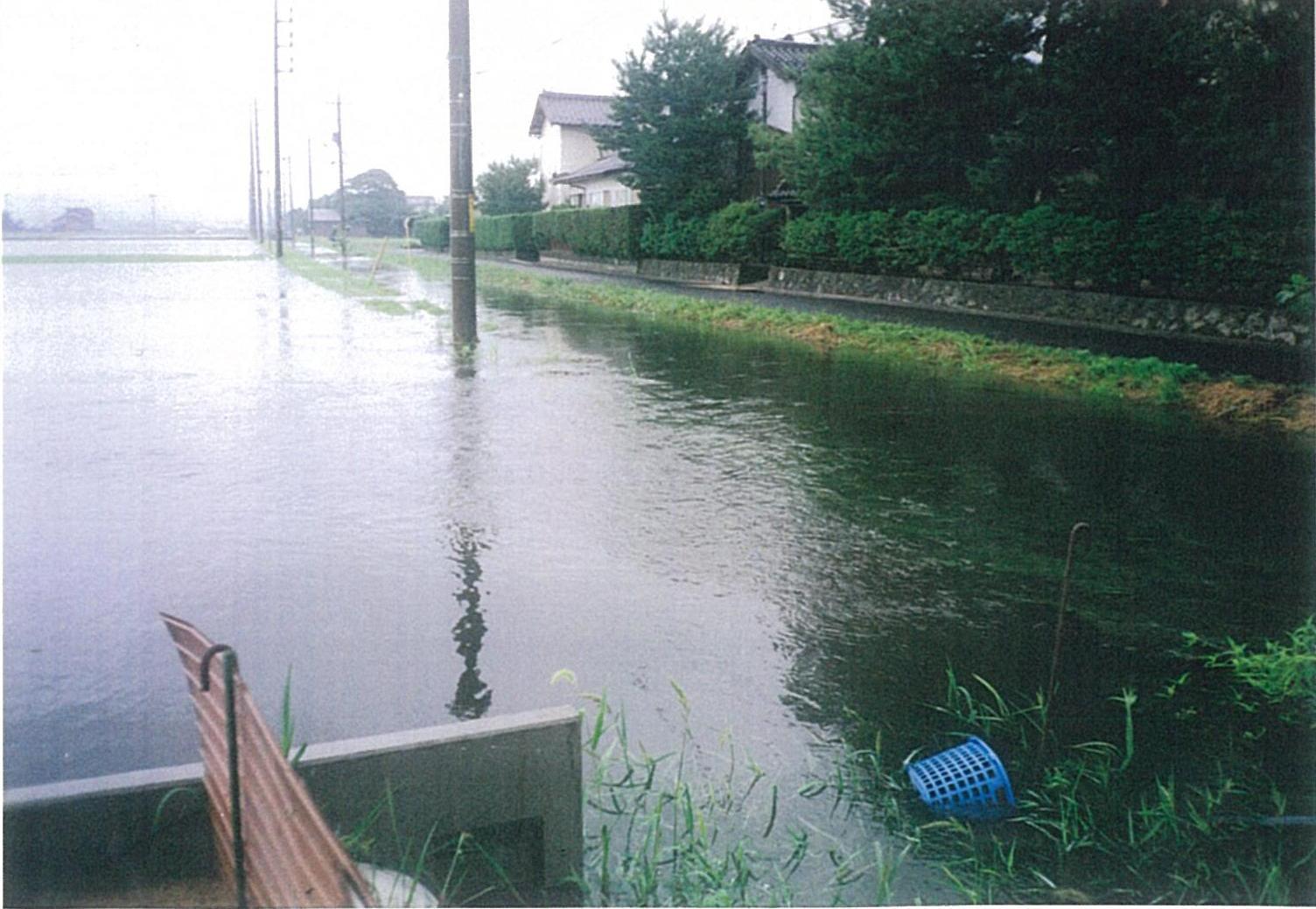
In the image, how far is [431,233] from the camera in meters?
42.9

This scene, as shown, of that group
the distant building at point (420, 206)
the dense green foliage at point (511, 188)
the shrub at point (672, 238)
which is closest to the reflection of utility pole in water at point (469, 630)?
the shrub at point (672, 238)

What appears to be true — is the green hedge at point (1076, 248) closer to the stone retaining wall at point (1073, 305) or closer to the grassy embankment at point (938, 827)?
the stone retaining wall at point (1073, 305)

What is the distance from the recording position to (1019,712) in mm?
3650

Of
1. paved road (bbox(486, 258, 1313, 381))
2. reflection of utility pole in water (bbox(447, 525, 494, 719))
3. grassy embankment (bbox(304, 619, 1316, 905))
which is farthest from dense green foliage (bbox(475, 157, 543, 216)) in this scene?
grassy embankment (bbox(304, 619, 1316, 905))

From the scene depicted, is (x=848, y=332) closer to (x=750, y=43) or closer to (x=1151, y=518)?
(x=1151, y=518)

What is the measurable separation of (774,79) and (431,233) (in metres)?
22.2

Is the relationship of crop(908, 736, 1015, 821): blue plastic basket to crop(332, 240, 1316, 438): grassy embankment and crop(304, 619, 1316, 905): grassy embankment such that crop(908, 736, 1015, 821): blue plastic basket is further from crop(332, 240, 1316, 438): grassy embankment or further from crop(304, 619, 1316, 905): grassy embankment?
crop(332, 240, 1316, 438): grassy embankment

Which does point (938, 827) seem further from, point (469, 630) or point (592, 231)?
point (592, 231)

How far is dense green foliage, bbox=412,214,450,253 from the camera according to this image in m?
41.4

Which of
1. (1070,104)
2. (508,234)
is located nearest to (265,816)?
(1070,104)

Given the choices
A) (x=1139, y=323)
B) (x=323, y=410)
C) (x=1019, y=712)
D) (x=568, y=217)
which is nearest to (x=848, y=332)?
(x=1139, y=323)

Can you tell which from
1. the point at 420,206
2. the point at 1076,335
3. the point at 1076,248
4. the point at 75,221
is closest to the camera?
the point at 75,221

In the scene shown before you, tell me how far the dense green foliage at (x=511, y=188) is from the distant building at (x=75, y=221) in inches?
1041

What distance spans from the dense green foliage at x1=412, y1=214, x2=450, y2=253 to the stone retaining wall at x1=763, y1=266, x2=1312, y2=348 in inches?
892
